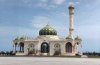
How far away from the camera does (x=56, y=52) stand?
76.6 metres

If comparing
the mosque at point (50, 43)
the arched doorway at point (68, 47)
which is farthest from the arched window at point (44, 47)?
the arched doorway at point (68, 47)

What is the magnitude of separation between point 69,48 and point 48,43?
22.0 feet

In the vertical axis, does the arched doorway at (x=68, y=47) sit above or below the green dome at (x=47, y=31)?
below

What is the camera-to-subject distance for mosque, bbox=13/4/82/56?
75.2 m

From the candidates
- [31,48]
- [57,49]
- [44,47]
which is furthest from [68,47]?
[31,48]

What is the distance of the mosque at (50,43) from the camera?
75.2 metres

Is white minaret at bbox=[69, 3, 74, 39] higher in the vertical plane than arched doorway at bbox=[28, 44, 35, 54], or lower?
higher

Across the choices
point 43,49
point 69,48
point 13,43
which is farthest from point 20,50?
point 69,48

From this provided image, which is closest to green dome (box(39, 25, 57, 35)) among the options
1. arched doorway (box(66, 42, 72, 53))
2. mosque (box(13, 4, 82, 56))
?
mosque (box(13, 4, 82, 56))

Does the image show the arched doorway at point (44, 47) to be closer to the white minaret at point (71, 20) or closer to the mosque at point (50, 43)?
the mosque at point (50, 43)

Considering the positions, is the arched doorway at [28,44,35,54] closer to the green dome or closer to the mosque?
the mosque

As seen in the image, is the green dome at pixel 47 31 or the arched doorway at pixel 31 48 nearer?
the arched doorway at pixel 31 48

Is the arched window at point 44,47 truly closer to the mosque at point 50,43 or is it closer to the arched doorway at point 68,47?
the mosque at point 50,43

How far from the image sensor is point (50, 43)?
77.2 metres
